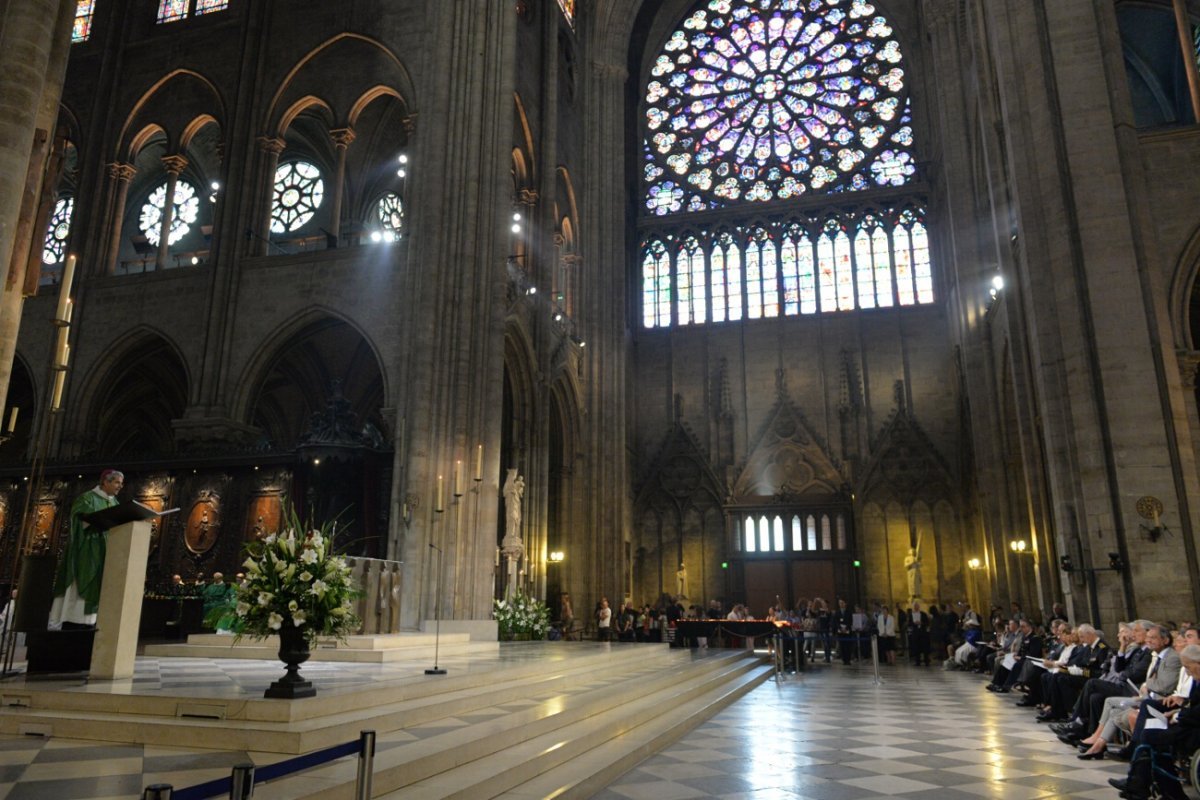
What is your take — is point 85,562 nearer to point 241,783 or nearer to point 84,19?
point 241,783

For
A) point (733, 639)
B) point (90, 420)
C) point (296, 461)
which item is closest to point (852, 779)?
point (296, 461)

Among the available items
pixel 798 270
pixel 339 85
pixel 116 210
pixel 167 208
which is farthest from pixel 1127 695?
pixel 798 270

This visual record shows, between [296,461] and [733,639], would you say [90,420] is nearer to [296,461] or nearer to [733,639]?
[296,461]

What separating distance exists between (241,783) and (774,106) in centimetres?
3098

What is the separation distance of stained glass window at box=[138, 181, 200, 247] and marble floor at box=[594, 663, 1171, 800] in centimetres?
2202

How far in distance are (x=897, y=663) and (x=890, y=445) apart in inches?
336

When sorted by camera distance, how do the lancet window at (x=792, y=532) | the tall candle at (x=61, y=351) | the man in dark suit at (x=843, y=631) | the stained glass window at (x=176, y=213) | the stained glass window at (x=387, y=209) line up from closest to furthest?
the tall candle at (x=61, y=351)
the man in dark suit at (x=843, y=631)
the stained glass window at (x=387, y=209)
the stained glass window at (x=176, y=213)
the lancet window at (x=792, y=532)

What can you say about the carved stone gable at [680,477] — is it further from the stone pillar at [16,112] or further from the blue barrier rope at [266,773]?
the blue barrier rope at [266,773]

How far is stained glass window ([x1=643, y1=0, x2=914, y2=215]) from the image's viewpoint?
2922 centimetres

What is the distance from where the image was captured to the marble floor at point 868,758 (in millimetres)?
5328

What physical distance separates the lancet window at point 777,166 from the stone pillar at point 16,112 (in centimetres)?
2297

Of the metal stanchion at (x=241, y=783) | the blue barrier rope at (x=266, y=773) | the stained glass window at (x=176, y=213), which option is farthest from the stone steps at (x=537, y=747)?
the stained glass window at (x=176, y=213)

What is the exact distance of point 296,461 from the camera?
16531mm

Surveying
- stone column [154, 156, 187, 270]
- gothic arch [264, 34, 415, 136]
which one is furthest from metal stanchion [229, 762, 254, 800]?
stone column [154, 156, 187, 270]
